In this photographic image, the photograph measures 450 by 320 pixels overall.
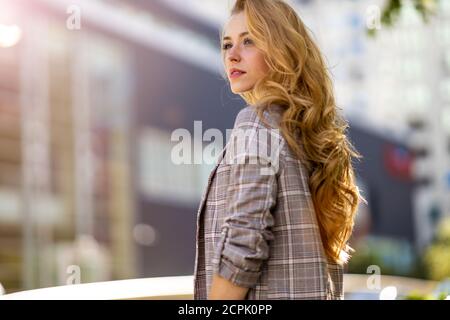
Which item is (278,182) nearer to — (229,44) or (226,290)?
(226,290)

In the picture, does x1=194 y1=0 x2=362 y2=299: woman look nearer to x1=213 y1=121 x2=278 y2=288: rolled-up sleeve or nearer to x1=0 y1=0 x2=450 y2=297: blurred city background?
x1=213 y1=121 x2=278 y2=288: rolled-up sleeve

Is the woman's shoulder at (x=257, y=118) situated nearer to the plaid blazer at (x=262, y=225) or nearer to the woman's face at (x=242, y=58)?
the plaid blazer at (x=262, y=225)

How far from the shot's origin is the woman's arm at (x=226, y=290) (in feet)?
6.71

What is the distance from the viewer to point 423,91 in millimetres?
81062

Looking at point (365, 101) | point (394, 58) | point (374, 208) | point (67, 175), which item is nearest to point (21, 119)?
point (67, 175)

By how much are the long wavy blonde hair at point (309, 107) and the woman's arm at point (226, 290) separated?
1.15ft

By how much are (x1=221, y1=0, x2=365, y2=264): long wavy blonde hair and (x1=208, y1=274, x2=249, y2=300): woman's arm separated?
13.9 inches

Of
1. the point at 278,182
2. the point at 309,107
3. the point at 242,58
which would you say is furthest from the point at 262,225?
the point at 242,58

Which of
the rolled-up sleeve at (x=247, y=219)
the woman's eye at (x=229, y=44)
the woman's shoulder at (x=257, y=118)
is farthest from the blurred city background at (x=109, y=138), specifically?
the rolled-up sleeve at (x=247, y=219)

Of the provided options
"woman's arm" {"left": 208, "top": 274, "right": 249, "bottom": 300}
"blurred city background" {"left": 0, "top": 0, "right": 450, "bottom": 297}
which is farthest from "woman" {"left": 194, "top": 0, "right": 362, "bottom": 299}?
"blurred city background" {"left": 0, "top": 0, "right": 450, "bottom": 297}
